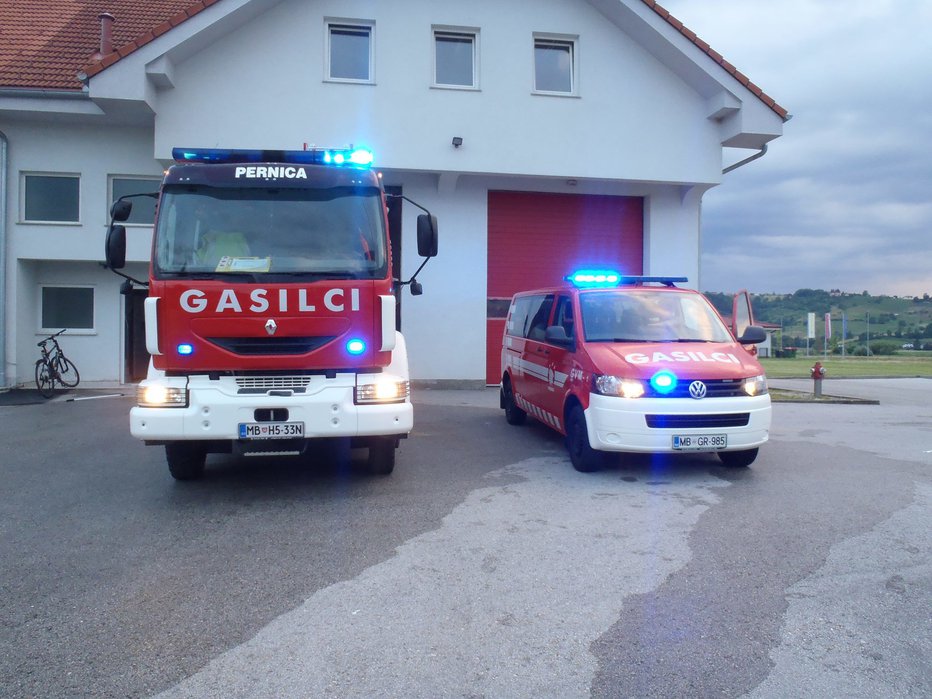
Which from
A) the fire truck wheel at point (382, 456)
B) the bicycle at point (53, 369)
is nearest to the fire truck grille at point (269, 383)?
the fire truck wheel at point (382, 456)

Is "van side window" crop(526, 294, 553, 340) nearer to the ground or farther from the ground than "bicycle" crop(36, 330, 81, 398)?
farther from the ground

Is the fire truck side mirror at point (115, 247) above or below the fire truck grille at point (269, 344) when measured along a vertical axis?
above

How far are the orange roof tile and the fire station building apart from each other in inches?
2.4

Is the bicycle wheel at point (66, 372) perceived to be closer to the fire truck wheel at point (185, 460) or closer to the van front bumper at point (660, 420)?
the fire truck wheel at point (185, 460)

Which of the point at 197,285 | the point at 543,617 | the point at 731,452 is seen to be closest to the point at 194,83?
the point at 197,285

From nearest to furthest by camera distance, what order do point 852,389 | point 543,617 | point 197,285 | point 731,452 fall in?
point 543,617, point 197,285, point 731,452, point 852,389

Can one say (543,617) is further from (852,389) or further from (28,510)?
(852,389)

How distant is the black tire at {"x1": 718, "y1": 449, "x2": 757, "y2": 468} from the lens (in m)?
7.72

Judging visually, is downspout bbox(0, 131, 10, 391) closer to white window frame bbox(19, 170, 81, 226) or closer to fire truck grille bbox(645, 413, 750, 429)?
white window frame bbox(19, 170, 81, 226)

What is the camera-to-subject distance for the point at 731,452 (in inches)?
308

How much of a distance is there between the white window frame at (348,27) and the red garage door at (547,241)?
11.7 feet

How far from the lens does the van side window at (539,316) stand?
9.21 m

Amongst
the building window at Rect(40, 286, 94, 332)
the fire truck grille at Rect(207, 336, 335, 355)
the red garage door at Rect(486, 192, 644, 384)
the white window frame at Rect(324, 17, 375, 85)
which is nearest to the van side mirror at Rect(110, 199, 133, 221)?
the fire truck grille at Rect(207, 336, 335, 355)

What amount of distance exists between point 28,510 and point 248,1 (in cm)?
1091
